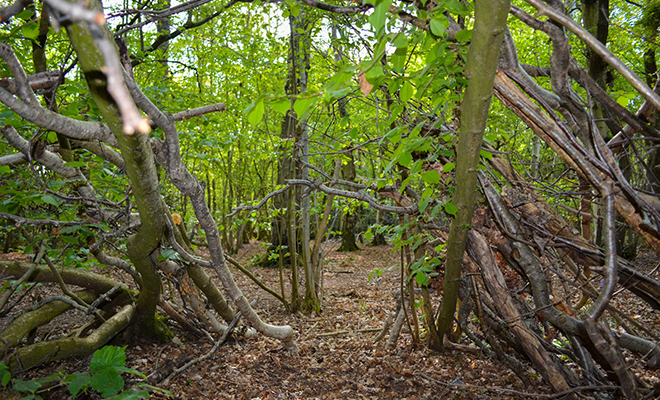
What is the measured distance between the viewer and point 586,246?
100 inches

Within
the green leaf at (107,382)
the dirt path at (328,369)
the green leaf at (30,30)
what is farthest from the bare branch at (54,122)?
the dirt path at (328,369)

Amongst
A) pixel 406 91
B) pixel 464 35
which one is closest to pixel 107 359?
pixel 406 91

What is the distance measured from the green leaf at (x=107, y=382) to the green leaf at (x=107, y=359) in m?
0.05

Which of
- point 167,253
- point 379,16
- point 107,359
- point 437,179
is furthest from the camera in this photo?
point 167,253

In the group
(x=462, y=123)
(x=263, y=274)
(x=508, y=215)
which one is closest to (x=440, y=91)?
(x=462, y=123)

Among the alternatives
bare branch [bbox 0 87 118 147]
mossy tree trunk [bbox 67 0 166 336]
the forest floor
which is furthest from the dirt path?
bare branch [bbox 0 87 118 147]

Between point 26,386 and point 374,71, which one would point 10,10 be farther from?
point 26,386

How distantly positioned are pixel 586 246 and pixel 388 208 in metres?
1.44

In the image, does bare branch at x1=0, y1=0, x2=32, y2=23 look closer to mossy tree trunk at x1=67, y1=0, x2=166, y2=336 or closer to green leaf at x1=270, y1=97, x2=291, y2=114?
mossy tree trunk at x1=67, y1=0, x2=166, y2=336

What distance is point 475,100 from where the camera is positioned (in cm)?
184

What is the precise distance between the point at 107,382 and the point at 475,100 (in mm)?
2657

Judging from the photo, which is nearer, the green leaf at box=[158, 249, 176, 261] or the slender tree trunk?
the slender tree trunk

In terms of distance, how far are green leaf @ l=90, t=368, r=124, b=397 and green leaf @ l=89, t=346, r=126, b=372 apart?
0.17 feet

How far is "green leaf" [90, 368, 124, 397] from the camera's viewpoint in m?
2.23
